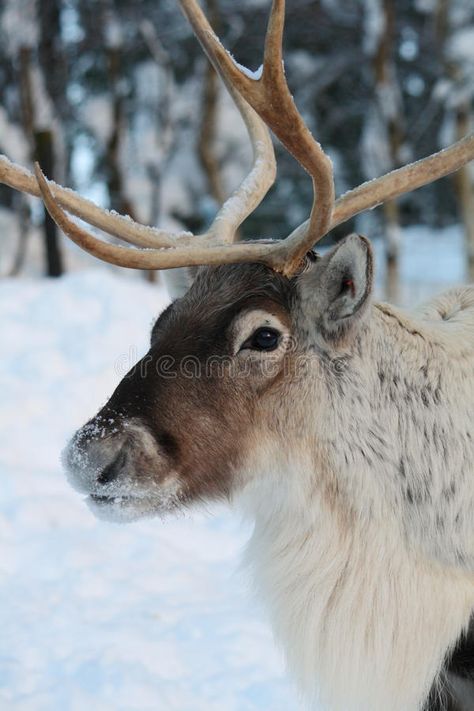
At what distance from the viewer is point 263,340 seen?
2.76 meters

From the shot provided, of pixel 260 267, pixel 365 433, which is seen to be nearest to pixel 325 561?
pixel 365 433

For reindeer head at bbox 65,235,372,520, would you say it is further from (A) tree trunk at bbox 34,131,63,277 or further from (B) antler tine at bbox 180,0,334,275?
(A) tree trunk at bbox 34,131,63,277

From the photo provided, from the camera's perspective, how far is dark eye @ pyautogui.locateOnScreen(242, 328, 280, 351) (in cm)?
275

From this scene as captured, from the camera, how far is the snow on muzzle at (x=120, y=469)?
2594 mm

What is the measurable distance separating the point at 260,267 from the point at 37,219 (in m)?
12.1

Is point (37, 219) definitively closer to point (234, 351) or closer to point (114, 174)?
point (114, 174)

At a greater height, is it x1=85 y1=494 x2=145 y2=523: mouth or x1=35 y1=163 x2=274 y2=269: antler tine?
x1=35 y1=163 x2=274 y2=269: antler tine

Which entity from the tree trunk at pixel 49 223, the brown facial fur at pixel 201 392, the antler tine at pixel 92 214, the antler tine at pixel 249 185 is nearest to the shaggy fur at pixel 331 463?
the brown facial fur at pixel 201 392

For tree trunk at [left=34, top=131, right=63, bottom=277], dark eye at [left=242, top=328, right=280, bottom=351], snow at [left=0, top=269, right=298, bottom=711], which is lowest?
snow at [left=0, top=269, right=298, bottom=711]

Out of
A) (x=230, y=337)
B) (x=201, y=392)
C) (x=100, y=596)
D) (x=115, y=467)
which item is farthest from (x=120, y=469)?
(x=100, y=596)

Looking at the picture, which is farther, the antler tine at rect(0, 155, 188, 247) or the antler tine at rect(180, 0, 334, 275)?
the antler tine at rect(0, 155, 188, 247)

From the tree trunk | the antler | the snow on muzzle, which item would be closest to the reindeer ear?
the antler

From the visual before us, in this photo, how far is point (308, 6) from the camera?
16.6 m

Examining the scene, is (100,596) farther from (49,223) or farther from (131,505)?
(49,223)
